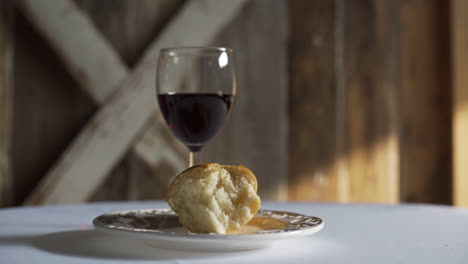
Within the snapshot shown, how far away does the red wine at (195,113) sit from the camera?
978 mm

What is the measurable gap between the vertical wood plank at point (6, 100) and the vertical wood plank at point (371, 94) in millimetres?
1241

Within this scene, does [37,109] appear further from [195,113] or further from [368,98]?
[195,113]

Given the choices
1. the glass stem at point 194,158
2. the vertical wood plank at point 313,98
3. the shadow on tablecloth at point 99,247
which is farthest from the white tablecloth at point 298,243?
the vertical wood plank at point 313,98

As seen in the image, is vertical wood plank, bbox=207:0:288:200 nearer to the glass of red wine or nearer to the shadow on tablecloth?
the glass of red wine

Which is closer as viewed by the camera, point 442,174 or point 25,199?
point 25,199

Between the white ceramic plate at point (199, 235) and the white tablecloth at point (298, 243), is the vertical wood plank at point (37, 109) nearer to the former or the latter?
the white tablecloth at point (298, 243)

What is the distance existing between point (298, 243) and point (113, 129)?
5.15 feet

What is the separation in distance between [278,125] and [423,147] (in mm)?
584

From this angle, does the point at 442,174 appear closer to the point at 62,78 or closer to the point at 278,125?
the point at 278,125

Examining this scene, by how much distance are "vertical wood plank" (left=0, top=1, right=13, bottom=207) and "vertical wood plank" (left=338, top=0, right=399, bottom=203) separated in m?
1.24

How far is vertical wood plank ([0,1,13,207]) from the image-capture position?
213 cm

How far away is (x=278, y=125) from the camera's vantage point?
232 cm

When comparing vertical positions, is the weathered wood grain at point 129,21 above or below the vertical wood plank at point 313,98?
above

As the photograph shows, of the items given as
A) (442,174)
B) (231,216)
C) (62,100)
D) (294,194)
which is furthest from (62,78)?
(231,216)
